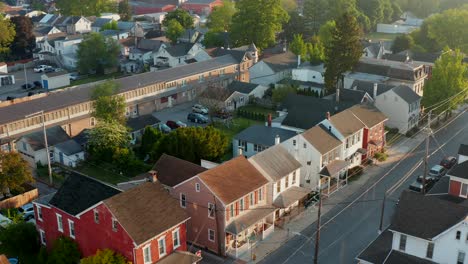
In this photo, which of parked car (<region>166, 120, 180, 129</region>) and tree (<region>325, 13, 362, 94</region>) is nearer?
parked car (<region>166, 120, 180, 129</region>)

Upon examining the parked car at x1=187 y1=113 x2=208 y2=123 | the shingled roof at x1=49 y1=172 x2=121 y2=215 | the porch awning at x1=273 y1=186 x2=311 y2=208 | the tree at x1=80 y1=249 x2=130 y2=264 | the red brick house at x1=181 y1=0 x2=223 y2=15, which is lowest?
the parked car at x1=187 y1=113 x2=208 y2=123

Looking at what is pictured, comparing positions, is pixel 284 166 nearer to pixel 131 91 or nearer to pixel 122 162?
pixel 122 162

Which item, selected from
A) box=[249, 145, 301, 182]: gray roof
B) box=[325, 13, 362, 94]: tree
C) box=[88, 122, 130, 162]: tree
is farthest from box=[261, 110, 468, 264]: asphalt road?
box=[88, 122, 130, 162]: tree

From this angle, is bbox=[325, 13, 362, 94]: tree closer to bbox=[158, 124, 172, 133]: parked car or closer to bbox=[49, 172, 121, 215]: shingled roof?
bbox=[158, 124, 172, 133]: parked car

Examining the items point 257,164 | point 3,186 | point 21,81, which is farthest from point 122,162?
point 21,81

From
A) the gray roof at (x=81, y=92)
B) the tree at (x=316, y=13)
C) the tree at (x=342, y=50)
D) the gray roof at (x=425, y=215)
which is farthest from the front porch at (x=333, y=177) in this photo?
the tree at (x=316, y=13)
